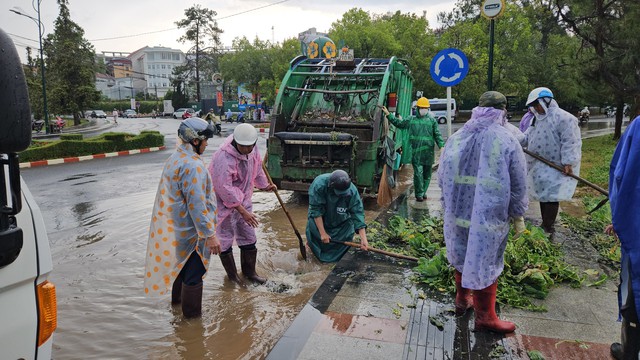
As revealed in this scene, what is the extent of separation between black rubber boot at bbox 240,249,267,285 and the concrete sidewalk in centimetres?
93

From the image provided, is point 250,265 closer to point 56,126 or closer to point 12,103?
point 12,103

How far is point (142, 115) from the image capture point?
53156 mm

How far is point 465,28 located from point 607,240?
24.5 m

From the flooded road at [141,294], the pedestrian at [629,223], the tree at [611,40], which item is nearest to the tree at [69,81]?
the flooded road at [141,294]

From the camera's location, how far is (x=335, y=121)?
806cm

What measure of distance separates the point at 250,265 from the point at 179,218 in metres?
1.39

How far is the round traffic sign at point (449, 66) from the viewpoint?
23.1 ft

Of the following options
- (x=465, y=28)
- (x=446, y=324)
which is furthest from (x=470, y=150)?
(x=465, y=28)

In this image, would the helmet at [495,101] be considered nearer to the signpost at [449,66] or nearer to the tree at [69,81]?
the signpost at [449,66]

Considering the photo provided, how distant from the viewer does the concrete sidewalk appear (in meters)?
3.00

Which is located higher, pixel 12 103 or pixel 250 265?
pixel 12 103

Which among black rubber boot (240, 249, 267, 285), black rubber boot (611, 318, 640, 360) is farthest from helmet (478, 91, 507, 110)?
black rubber boot (240, 249, 267, 285)

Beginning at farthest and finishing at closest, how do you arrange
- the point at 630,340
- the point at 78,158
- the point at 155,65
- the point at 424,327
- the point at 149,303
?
the point at 155,65 → the point at 78,158 → the point at 149,303 → the point at 424,327 → the point at 630,340

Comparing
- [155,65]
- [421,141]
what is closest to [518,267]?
[421,141]
